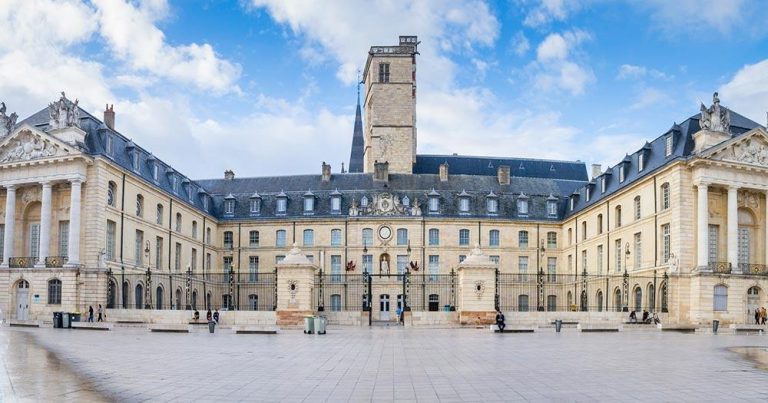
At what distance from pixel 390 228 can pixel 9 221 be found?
27346 mm

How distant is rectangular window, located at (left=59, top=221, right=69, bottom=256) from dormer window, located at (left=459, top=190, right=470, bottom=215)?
1175 inches

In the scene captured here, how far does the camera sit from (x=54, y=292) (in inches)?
1650

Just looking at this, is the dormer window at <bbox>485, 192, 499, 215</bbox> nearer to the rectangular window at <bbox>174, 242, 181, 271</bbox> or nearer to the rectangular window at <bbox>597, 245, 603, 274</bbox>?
the rectangular window at <bbox>597, 245, 603, 274</bbox>

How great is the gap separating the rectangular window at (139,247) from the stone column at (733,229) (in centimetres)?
3347

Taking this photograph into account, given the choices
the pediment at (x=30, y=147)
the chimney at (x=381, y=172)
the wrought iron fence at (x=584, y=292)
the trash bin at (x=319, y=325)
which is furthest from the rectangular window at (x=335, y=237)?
the trash bin at (x=319, y=325)

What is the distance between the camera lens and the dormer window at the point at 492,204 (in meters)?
62.2

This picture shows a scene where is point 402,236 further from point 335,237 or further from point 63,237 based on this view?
point 63,237

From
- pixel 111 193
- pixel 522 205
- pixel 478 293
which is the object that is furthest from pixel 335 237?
pixel 478 293

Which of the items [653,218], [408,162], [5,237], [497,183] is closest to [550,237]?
[497,183]

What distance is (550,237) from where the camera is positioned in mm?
62969

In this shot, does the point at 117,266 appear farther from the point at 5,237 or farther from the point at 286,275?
the point at 286,275

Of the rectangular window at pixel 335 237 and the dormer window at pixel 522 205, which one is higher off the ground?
the dormer window at pixel 522 205

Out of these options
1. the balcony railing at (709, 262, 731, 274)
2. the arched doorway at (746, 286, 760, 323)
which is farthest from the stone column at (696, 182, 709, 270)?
the arched doorway at (746, 286, 760, 323)

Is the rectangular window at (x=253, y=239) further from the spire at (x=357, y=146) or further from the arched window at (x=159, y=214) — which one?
the spire at (x=357, y=146)
